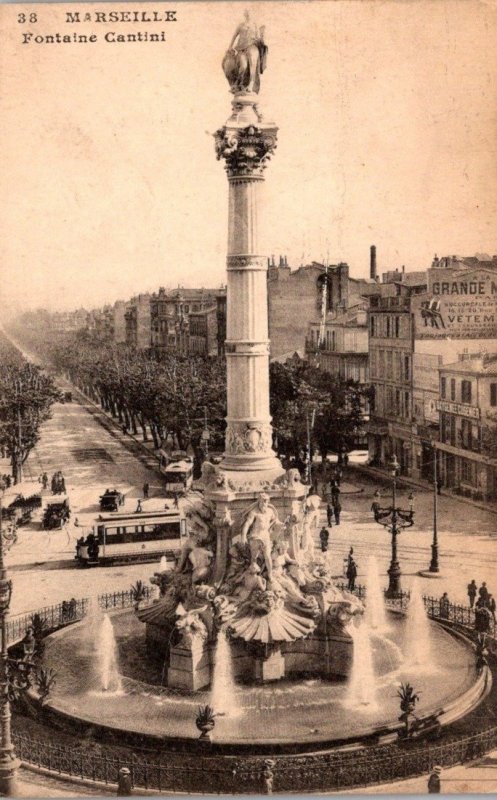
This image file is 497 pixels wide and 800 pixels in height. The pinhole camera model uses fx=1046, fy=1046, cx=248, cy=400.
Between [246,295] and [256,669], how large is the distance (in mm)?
6450

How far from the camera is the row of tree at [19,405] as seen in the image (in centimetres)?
2681

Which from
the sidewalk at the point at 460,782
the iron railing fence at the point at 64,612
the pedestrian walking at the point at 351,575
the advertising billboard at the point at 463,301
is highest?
the advertising billboard at the point at 463,301

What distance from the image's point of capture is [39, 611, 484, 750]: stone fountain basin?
15836 millimetres

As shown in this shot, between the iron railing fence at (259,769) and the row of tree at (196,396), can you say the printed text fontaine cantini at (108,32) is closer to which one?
the iron railing fence at (259,769)

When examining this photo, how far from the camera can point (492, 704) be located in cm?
1706

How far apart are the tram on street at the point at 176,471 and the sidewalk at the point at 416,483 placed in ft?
18.9

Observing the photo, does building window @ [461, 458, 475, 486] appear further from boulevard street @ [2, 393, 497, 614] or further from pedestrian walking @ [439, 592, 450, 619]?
pedestrian walking @ [439, 592, 450, 619]

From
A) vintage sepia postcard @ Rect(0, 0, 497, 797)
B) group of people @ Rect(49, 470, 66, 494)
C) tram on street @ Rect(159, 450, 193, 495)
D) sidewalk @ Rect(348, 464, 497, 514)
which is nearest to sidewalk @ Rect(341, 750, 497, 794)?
vintage sepia postcard @ Rect(0, 0, 497, 797)

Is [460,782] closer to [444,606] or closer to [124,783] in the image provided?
[124,783]

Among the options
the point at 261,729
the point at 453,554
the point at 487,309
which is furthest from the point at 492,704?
the point at 487,309

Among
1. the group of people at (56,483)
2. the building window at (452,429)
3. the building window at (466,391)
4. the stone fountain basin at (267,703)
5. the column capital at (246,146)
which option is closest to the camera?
the stone fountain basin at (267,703)

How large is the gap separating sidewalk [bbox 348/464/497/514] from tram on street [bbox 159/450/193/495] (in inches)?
227

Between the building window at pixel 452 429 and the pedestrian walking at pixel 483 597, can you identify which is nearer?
the pedestrian walking at pixel 483 597

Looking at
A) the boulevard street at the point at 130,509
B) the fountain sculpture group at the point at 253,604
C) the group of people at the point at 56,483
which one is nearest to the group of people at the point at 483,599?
the boulevard street at the point at 130,509
